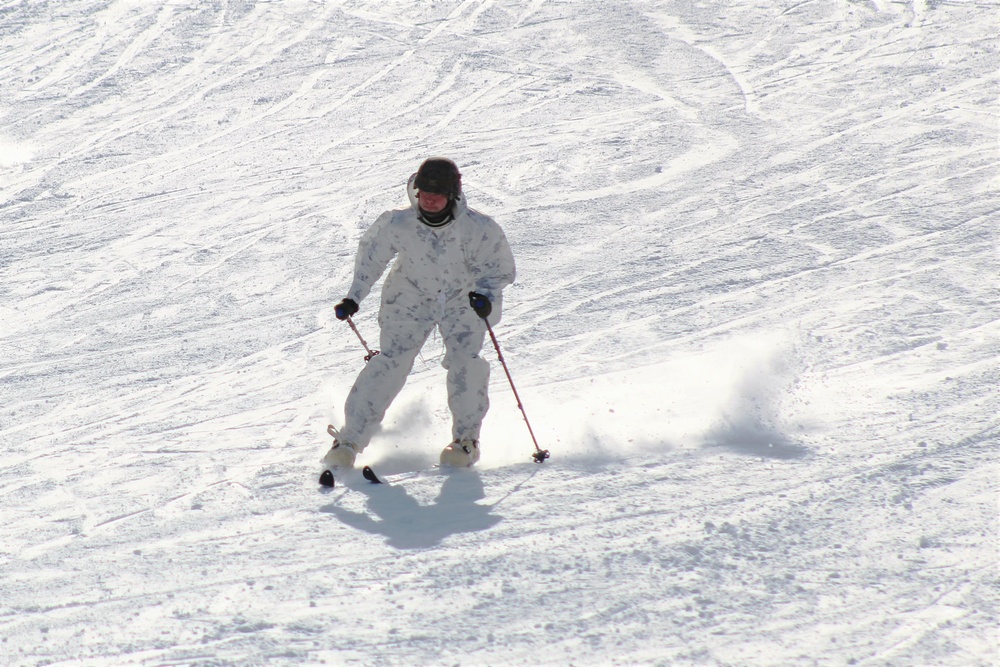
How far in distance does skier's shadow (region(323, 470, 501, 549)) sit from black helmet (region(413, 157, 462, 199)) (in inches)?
52.7

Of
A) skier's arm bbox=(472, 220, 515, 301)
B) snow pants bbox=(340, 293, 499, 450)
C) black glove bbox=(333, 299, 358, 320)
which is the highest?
skier's arm bbox=(472, 220, 515, 301)

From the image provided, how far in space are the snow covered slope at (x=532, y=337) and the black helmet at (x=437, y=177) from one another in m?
1.34

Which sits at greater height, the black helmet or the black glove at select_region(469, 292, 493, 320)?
the black helmet

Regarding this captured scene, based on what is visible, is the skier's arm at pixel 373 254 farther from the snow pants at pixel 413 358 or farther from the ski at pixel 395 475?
the ski at pixel 395 475

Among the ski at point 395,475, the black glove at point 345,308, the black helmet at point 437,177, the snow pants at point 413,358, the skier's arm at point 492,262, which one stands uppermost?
the black helmet at point 437,177

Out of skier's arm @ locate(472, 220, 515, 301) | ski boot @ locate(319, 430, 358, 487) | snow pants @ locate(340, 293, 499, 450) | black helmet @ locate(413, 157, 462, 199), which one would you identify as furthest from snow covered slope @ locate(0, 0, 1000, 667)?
black helmet @ locate(413, 157, 462, 199)

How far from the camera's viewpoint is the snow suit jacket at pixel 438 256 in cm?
479

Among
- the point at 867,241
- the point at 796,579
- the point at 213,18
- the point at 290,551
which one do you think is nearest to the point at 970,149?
the point at 867,241

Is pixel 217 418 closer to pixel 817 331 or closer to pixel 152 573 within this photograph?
pixel 152 573

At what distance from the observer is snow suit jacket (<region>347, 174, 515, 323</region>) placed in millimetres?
4785

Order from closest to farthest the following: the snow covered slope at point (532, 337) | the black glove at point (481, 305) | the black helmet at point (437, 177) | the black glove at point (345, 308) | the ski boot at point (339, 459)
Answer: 1. the snow covered slope at point (532, 337)
2. the black helmet at point (437, 177)
3. the black glove at point (481, 305)
4. the black glove at point (345, 308)
5. the ski boot at point (339, 459)

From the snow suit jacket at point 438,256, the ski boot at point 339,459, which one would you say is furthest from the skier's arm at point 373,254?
the ski boot at point 339,459

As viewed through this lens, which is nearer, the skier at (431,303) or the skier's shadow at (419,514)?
the skier's shadow at (419,514)

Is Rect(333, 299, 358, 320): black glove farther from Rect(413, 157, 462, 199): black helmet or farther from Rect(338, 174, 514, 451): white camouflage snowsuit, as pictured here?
Rect(413, 157, 462, 199): black helmet
